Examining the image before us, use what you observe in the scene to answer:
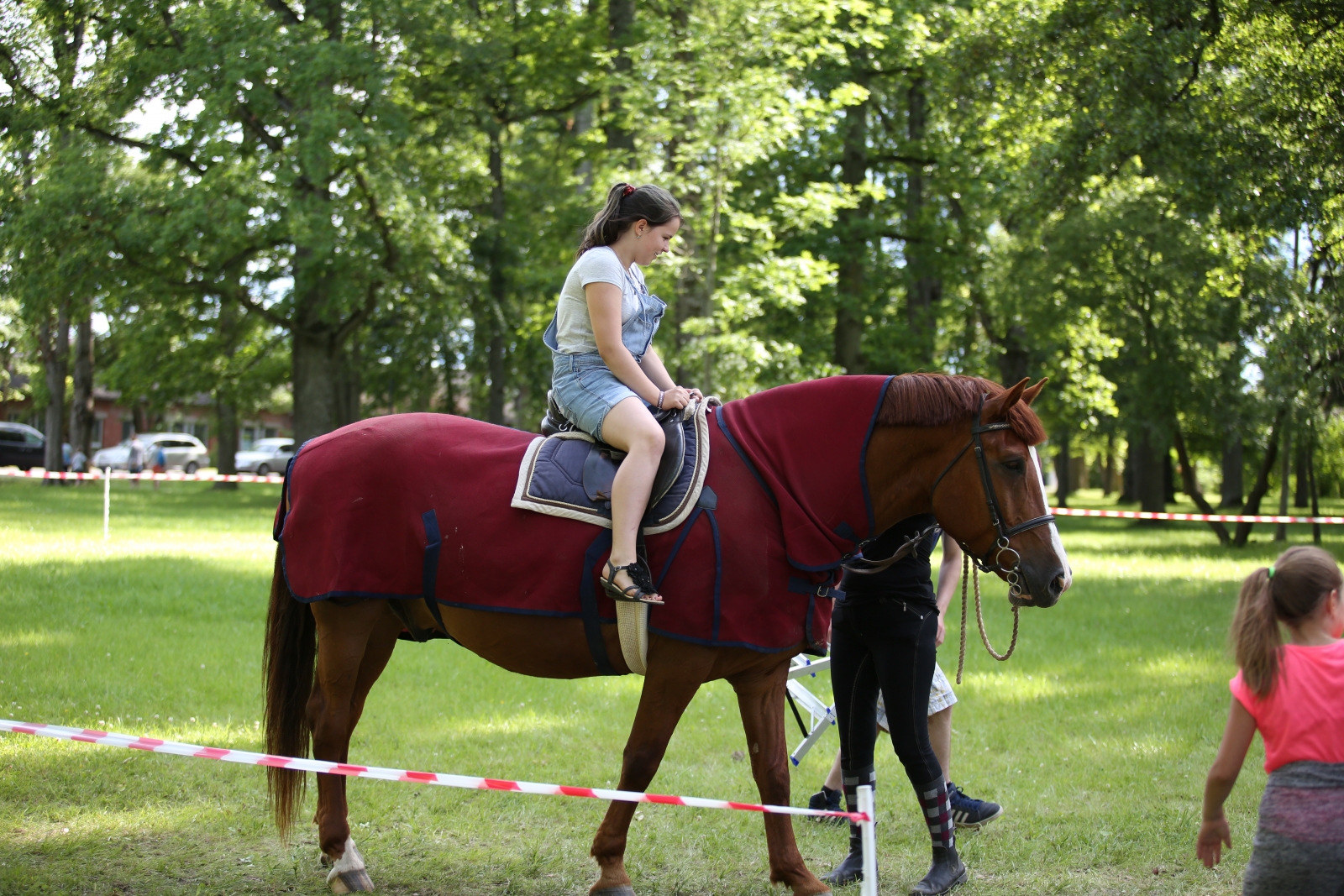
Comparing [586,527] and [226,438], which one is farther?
[226,438]

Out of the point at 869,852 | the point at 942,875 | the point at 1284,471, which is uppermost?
the point at 1284,471

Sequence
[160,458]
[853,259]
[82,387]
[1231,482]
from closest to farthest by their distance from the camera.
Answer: [853,259], [82,387], [1231,482], [160,458]

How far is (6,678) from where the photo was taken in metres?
7.23

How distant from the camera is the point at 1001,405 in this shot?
3.59 metres

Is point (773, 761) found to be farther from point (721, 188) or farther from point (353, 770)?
point (721, 188)

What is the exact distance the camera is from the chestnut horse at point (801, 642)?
141 inches

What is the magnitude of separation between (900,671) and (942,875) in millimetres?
878

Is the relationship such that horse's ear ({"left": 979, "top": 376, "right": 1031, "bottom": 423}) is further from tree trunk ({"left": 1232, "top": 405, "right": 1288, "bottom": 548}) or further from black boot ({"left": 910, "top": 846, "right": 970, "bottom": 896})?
tree trunk ({"left": 1232, "top": 405, "right": 1288, "bottom": 548})

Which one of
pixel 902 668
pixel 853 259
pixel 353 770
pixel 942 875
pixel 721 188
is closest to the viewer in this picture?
pixel 353 770

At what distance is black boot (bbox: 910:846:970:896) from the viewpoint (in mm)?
4160

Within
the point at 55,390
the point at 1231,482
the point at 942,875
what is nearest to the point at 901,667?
the point at 942,875

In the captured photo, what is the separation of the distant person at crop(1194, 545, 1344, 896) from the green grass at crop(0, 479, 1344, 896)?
180 millimetres

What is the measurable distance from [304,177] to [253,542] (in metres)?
8.24

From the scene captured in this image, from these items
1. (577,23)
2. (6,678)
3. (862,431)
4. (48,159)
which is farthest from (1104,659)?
(48,159)
